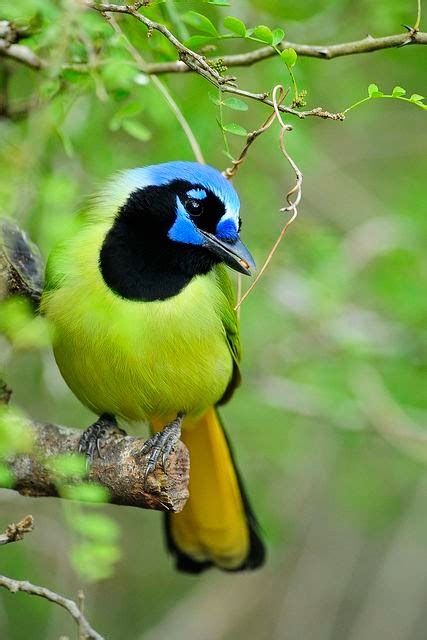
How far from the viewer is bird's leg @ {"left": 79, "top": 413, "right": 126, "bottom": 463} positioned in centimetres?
341

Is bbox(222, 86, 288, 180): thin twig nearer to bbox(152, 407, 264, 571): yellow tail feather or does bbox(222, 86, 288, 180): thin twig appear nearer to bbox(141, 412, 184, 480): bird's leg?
bbox(141, 412, 184, 480): bird's leg

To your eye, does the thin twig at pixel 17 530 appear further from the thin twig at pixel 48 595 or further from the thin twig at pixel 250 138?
the thin twig at pixel 250 138

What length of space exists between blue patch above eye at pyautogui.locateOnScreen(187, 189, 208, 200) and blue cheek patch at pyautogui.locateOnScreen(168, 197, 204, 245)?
6cm

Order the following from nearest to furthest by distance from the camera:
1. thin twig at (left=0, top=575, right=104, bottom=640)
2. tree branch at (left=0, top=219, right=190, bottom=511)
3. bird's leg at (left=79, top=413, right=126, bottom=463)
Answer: thin twig at (left=0, top=575, right=104, bottom=640) < tree branch at (left=0, top=219, right=190, bottom=511) < bird's leg at (left=79, top=413, right=126, bottom=463)

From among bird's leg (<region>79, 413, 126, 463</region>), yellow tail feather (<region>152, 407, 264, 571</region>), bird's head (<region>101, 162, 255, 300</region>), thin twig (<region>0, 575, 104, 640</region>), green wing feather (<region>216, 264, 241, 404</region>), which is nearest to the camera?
thin twig (<region>0, 575, 104, 640</region>)

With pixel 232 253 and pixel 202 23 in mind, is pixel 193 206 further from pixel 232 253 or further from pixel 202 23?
pixel 202 23

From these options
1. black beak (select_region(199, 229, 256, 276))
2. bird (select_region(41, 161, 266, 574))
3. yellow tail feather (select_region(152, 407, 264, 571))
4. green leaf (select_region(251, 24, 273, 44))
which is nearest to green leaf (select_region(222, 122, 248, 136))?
green leaf (select_region(251, 24, 273, 44))

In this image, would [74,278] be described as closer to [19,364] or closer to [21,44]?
[21,44]

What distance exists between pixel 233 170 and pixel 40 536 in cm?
272

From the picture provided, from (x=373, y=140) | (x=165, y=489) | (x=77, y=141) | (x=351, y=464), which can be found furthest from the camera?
(x=373, y=140)

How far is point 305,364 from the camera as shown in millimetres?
5832

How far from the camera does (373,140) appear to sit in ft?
23.4

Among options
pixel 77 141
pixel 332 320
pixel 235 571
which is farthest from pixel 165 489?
pixel 332 320

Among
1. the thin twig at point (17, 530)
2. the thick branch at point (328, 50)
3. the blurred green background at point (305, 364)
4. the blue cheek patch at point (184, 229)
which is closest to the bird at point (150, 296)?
the blue cheek patch at point (184, 229)
